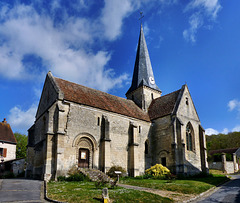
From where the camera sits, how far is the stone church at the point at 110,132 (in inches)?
775

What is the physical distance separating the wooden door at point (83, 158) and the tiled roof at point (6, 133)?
18868 millimetres

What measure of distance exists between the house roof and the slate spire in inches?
802

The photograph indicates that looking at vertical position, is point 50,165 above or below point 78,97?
below

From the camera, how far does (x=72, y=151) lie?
1977 cm

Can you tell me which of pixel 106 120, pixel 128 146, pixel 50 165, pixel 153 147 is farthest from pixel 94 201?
pixel 153 147

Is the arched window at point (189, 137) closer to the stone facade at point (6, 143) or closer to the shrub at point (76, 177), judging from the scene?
the shrub at point (76, 177)

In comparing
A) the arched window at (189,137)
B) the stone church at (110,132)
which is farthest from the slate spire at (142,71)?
the arched window at (189,137)

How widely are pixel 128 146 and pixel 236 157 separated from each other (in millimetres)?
34673

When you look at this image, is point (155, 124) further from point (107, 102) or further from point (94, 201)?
point (94, 201)

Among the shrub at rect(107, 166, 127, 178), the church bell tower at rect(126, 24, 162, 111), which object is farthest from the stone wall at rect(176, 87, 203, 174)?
the shrub at rect(107, 166, 127, 178)

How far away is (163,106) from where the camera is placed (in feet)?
95.1

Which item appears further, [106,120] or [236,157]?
[236,157]

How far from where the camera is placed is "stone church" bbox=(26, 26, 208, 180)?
19688mm

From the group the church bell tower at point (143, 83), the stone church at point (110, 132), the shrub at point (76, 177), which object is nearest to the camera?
the shrub at point (76, 177)
